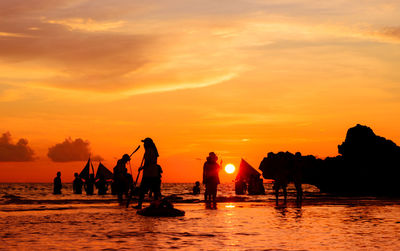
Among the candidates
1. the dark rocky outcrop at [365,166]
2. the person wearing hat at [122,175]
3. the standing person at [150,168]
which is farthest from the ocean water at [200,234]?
the dark rocky outcrop at [365,166]

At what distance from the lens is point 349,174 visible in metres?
91.1

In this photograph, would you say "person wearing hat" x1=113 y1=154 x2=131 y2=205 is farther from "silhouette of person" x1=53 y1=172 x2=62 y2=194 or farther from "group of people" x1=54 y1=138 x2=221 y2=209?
"silhouette of person" x1=53 y1=172 x2=62 y2=194

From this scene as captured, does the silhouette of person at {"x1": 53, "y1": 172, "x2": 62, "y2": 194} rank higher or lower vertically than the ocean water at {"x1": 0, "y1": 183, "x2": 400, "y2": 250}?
higher

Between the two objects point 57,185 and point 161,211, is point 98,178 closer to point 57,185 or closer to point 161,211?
point 57,185

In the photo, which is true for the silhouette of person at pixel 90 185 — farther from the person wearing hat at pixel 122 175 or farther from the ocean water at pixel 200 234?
the ocean water at pixel 200 234

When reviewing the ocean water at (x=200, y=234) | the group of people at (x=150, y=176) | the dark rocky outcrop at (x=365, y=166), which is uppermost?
the dark rocky outcrop at (x=365, y=166)

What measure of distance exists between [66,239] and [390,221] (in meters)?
9.05

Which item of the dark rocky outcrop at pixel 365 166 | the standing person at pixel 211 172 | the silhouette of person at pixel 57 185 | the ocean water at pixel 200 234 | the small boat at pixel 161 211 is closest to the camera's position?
the ocean water at pixel 200 234

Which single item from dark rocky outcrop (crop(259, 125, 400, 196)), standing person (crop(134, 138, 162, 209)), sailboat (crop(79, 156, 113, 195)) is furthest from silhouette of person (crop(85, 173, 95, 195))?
standing person (crop(134, 138, 162, 209))

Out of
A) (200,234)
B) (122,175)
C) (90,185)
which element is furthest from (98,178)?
(200,234)

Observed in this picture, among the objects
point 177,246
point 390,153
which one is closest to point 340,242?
point 177,246

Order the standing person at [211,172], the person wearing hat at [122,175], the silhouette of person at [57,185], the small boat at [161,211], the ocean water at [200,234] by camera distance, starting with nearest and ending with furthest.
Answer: the ocean water at [200,234], the small boat at [161,211], the standing person at [211,172], the person wearing hat at [122,175], the silhouette of person at [57,185]

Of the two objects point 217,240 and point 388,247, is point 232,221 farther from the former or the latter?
point 388,247

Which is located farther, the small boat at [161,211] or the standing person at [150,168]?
the standing person at [150,168]
